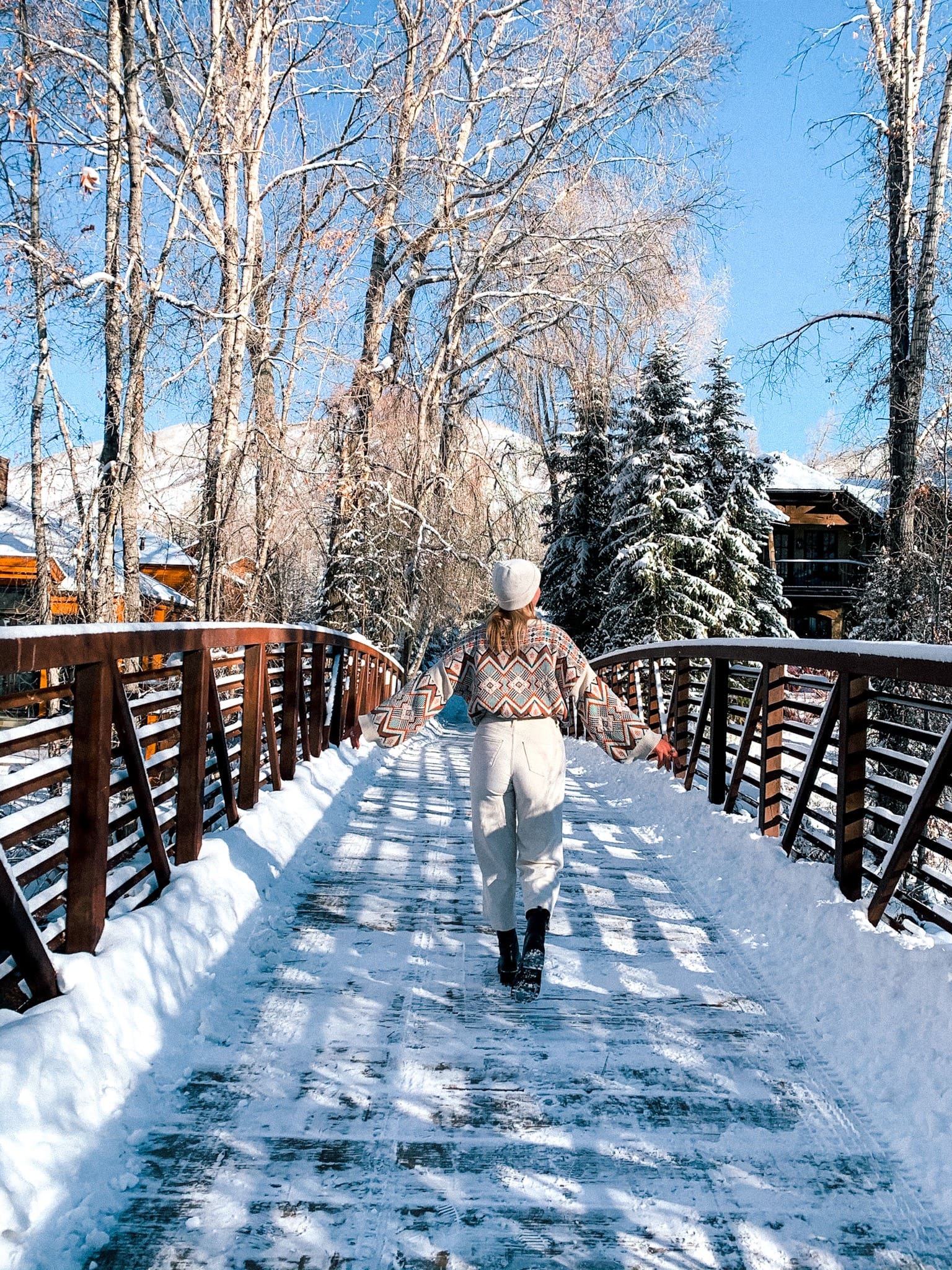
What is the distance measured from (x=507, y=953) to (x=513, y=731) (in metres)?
0.84

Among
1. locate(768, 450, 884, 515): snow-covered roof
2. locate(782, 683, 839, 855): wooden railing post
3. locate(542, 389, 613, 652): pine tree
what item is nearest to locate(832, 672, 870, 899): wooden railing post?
locate(782, 683, 839, 855): wooden railing post

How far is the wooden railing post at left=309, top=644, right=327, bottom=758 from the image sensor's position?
307 inches

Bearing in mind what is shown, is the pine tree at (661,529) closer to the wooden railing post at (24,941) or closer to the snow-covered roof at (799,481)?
the snow-covered roof at (799,481)

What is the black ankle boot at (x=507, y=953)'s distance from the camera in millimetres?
3611

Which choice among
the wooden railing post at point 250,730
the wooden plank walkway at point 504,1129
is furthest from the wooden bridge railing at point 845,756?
the wooden railing post at point 250,730

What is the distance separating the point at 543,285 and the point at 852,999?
17.5 m

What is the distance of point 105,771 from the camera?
295cm

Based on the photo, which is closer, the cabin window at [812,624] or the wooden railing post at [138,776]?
the wooden railing post at [138,776]

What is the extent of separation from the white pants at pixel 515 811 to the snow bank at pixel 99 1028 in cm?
107

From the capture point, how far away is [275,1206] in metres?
2.19

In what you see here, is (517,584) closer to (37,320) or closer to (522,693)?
(522,693)

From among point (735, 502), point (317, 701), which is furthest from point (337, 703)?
point (735, 502)

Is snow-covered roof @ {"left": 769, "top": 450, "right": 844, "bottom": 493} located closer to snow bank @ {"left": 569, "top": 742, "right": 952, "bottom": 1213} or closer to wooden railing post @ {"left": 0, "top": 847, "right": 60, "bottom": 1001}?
snow bank @ {"left": 569, "top": 742, "right": 952, "bottom": 1213}

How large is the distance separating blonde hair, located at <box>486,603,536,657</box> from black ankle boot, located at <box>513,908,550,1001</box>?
102 cm
